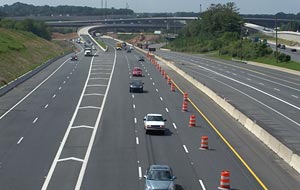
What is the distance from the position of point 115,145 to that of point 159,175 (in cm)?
1139

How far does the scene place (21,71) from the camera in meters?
89.5

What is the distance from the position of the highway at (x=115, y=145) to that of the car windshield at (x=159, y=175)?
1.40 metres

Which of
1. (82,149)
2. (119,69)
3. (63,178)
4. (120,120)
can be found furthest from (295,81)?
(63,178)

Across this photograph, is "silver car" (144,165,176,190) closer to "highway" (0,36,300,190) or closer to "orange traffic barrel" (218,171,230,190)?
"highway" (0,36,300,190)

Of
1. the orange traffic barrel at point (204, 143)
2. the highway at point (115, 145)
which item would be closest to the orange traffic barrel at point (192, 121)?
the highway at point (115, 145)

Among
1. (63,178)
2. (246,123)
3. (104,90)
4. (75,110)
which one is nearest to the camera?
(63,178)

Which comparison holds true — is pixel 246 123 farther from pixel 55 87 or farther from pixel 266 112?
pixel 55 87

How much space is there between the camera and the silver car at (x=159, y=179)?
24.1 meters

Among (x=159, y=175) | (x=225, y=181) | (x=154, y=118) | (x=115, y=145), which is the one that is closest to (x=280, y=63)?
(x=154, y=118)

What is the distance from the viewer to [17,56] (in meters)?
107

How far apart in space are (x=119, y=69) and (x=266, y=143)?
58.9 m

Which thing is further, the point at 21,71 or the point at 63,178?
the point at 21,71

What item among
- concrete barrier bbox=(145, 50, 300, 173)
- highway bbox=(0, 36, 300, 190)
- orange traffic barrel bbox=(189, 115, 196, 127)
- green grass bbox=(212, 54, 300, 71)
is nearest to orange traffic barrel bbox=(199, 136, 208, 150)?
highway bbox=(0, 36, 300, 190)

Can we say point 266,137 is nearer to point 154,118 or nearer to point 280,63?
point 154,118
